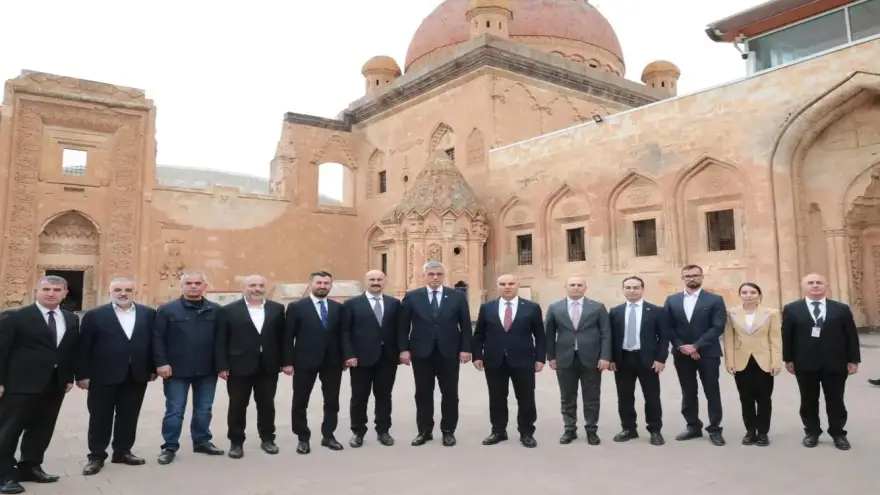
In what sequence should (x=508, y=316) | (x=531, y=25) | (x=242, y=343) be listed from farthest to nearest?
(x=531, y=25) < (x=508, y=316) < (x=242, y=343)

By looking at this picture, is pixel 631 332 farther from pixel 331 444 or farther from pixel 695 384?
pixel 331 444

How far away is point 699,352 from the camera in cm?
482

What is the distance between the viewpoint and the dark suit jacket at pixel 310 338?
4.67 m

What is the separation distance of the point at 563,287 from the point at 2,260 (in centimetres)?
1532

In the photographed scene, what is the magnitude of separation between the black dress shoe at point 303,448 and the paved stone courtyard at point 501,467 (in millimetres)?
64

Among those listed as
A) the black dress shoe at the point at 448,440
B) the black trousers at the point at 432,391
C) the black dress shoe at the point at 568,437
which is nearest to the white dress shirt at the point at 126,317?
the black trousers at the point at 432,391

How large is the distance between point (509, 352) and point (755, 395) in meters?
1.90

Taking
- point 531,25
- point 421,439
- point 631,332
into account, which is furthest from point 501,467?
point 531,25

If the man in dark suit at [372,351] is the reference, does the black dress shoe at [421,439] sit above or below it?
below

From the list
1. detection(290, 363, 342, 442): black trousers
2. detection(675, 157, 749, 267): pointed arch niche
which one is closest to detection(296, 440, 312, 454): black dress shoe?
detection(290, 363, 342, 442): black trousers

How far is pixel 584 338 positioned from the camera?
4.81m

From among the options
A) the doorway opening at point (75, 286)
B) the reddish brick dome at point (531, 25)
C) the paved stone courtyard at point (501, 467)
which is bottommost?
the paved stone courtyard at point (501, 467)

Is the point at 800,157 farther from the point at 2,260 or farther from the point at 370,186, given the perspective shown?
the point at 2,260

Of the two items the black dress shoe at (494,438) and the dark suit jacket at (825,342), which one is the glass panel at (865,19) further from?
the black dress shoe at (494,438)
